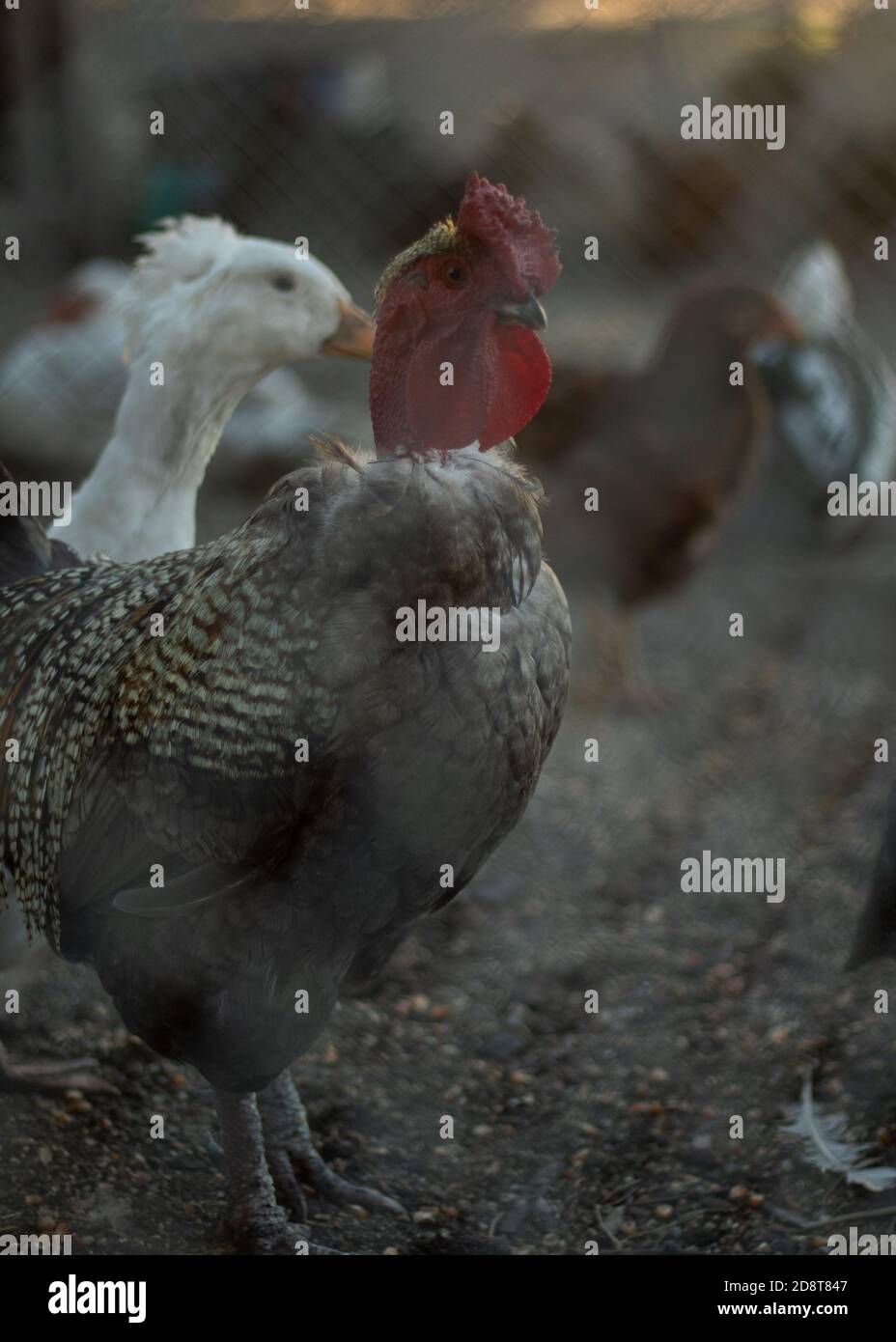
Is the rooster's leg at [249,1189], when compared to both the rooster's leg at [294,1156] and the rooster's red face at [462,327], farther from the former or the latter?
the rooster's red face at [462,327]

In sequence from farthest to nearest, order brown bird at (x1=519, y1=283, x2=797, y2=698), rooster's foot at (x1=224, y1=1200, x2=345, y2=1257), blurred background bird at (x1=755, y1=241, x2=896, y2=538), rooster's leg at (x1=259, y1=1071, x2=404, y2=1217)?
blurred background bird at (x1=755, y1=241, x2=896, y2=538) < brown bird at (x1=519, y1=283, x2=797, y2=698) < rooster's leg at (x1=259, y1=1071, x2=404, y2=1217) < rooster's foot at (x1=224, y1=1200, x2=345, y2=1257)

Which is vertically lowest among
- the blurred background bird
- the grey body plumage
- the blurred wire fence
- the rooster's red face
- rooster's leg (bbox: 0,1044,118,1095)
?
rooster's leg (bbox: 0,1044,118,1095)

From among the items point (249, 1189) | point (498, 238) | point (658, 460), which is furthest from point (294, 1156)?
point (658, 460)

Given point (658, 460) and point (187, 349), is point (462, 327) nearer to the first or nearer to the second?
point (187, 349)

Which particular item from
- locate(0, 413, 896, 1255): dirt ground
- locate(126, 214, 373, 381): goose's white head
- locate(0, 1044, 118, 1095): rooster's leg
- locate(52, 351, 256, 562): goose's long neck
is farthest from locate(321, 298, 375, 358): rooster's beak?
locate(0, 1044, 118, 1095): rooster's leg

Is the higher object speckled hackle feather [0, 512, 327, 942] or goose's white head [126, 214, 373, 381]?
goose's white head [126, 214, 373, 381]

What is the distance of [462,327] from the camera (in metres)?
1.76

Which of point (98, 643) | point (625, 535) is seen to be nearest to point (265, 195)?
point (625, 535)

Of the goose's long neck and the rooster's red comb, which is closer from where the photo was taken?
the rooster's red comb

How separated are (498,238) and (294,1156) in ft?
5.08

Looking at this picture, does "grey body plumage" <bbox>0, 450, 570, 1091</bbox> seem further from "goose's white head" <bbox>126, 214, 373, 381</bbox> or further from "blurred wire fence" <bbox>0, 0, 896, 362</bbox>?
"blurred wire fence" <bbox>0, 0, 896, 362</bbox>

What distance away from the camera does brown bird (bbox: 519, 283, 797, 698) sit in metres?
3.95

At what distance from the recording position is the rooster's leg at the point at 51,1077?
7.71 ft
